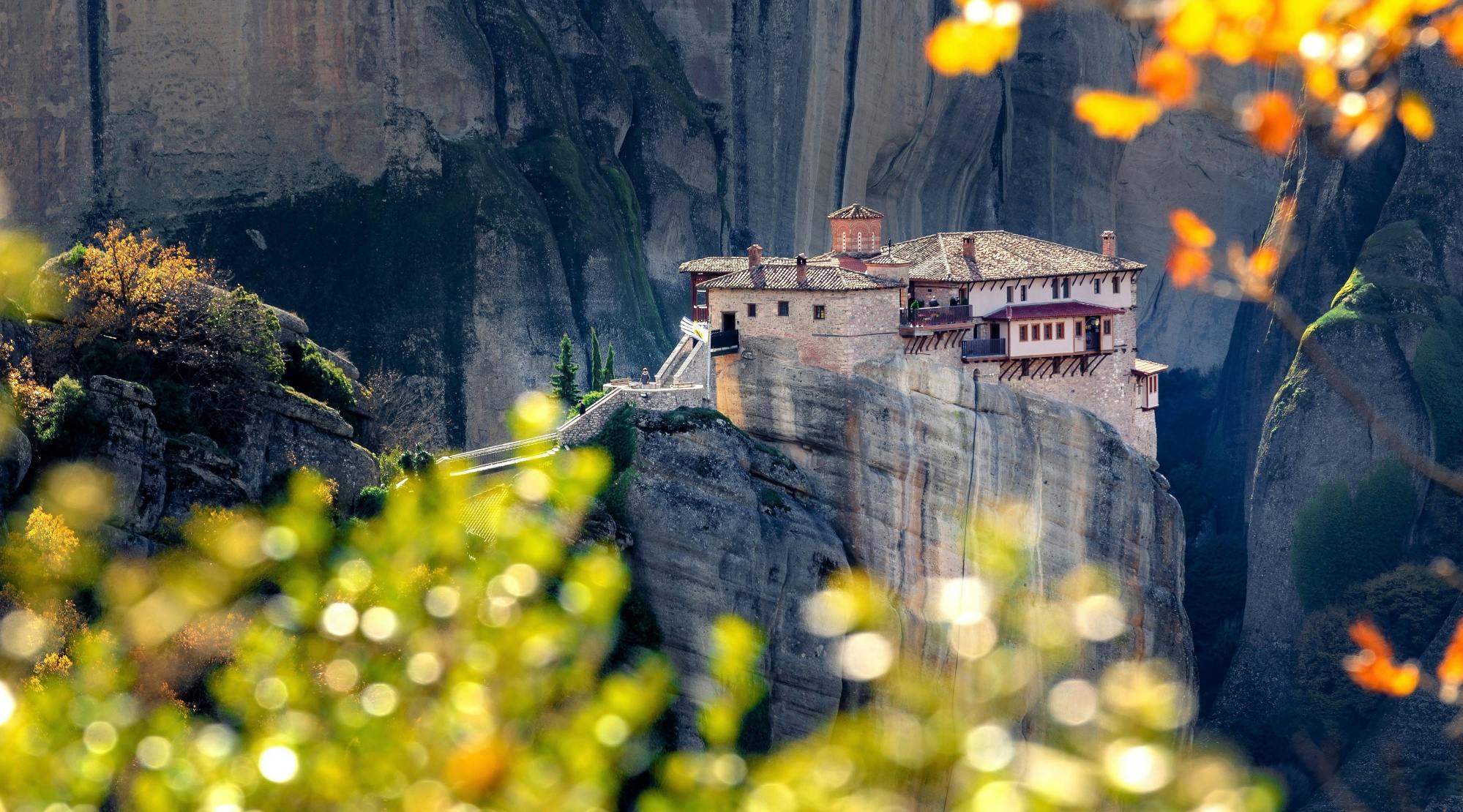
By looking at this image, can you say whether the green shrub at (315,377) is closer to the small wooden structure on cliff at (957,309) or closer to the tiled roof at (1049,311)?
the small wooden structure on cliff at (957,309)

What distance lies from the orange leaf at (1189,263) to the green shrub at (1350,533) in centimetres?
6393

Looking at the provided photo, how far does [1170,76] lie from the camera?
9.44 metres

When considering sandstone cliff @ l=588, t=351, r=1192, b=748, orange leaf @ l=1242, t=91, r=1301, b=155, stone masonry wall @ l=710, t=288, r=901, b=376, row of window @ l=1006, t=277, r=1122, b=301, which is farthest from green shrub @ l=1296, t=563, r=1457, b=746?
orange leaf @ l=1242, t=91, r=1301, b=155

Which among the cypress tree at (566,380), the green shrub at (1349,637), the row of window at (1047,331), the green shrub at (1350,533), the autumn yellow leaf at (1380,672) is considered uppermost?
the autumn yellow leaf at (1380,672)

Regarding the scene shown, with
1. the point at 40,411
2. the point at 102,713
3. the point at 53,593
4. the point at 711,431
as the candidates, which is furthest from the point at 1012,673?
the point at 711,431

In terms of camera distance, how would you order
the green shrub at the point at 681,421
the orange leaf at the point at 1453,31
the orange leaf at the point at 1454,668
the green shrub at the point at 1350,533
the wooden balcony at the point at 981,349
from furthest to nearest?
the green shrub at the point at 1350,533 → the wooden balcony at the point at 981,349 → the green shrub at the point at 681,421 → the orange leaf at the point at 1454,668 → the orange leaf at the point at 1453,31

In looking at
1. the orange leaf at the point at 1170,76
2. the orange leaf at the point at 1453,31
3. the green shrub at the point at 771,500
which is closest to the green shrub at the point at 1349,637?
the green shrub at the point at 771,500

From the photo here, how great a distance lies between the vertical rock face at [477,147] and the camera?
67.2 metres

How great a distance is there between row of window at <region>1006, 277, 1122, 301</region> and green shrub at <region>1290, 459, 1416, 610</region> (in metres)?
18.9

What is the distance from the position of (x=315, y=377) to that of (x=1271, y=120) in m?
40.5

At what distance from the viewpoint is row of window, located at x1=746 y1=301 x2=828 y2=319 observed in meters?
51.2

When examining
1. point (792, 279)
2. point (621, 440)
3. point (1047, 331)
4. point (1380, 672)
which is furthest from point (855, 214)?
point (1380, 672)

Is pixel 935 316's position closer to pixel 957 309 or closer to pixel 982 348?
pixel 957 309

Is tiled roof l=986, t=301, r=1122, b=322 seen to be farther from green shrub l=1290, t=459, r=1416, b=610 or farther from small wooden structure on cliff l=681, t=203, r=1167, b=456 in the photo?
green shrub l=1290, t=459, r=1416, b=610
